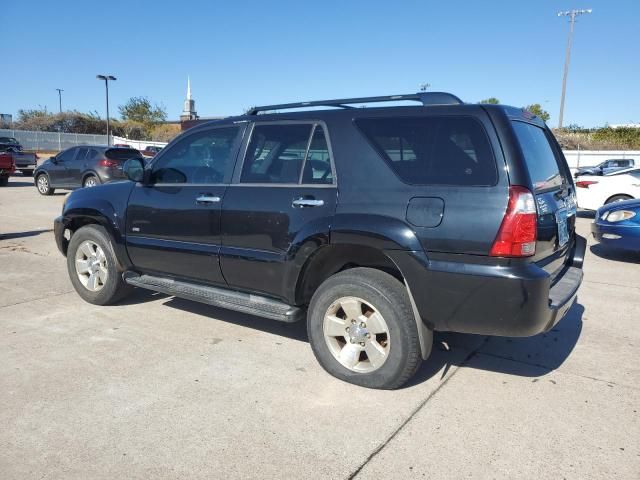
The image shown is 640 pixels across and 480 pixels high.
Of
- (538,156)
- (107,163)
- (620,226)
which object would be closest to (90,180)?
(107,163)

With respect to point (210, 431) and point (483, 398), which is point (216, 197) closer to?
point (210, 431)

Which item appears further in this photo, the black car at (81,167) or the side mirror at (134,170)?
the black car at (81,167)

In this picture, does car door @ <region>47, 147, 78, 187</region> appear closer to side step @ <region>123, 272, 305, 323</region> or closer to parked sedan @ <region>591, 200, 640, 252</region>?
side step @ <region>123, 272, 305, 323</region>

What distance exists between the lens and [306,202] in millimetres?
3627

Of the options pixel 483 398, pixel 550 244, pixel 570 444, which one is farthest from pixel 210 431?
pixel 550 244

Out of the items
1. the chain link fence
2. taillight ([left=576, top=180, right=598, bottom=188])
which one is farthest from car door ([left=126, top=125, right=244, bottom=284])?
the chain link fence

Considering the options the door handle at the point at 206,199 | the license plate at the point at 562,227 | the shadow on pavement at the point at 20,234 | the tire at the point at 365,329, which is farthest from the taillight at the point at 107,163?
the license plate at the point at 562,227

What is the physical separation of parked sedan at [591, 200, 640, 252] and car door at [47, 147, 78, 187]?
1427 cm

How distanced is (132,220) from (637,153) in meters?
37.0

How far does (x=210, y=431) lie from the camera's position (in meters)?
2.97

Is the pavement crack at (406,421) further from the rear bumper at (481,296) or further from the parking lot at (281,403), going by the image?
the rear bumper at (481,296)

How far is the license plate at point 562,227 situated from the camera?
11.5 ft

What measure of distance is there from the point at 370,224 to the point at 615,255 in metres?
6.59

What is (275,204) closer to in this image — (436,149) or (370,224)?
(370,224)
